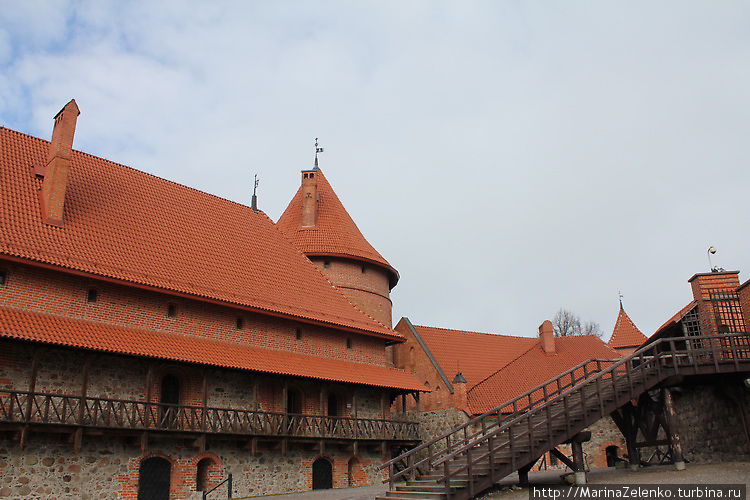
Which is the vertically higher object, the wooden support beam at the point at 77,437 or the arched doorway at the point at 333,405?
the arched doorway at the point at 333,405

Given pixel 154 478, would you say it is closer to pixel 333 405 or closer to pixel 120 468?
pixel 120 468

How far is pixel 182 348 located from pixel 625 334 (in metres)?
25.5

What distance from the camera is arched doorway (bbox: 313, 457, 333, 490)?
19328 millimetres

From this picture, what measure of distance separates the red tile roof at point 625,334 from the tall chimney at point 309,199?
17.8 metres

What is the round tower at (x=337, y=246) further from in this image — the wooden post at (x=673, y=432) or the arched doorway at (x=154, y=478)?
the wooden post at (x=673, y=432)

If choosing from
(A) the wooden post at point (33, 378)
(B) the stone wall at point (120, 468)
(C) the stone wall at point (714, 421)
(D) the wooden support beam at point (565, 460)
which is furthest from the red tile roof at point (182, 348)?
(C) the stone wall at point (714, 421)

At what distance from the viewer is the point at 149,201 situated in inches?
821

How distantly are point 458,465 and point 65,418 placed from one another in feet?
28.0

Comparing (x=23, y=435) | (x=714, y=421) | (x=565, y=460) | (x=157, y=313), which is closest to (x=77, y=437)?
(x=23, y=435)

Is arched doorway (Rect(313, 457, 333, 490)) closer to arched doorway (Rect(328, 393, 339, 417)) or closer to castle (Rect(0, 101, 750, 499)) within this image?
castle (Rect(0, 101, 750, 499))

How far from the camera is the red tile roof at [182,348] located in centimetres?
1444

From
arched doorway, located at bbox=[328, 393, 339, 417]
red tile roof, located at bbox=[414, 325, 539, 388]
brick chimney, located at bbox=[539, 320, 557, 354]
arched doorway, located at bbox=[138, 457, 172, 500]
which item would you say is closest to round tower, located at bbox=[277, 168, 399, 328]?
red tile roof, located at bbox=[414, 325, 539, 388]

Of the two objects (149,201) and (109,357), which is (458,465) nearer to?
(109,357)

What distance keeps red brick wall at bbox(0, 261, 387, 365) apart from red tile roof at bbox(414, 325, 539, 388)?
6.84 m
